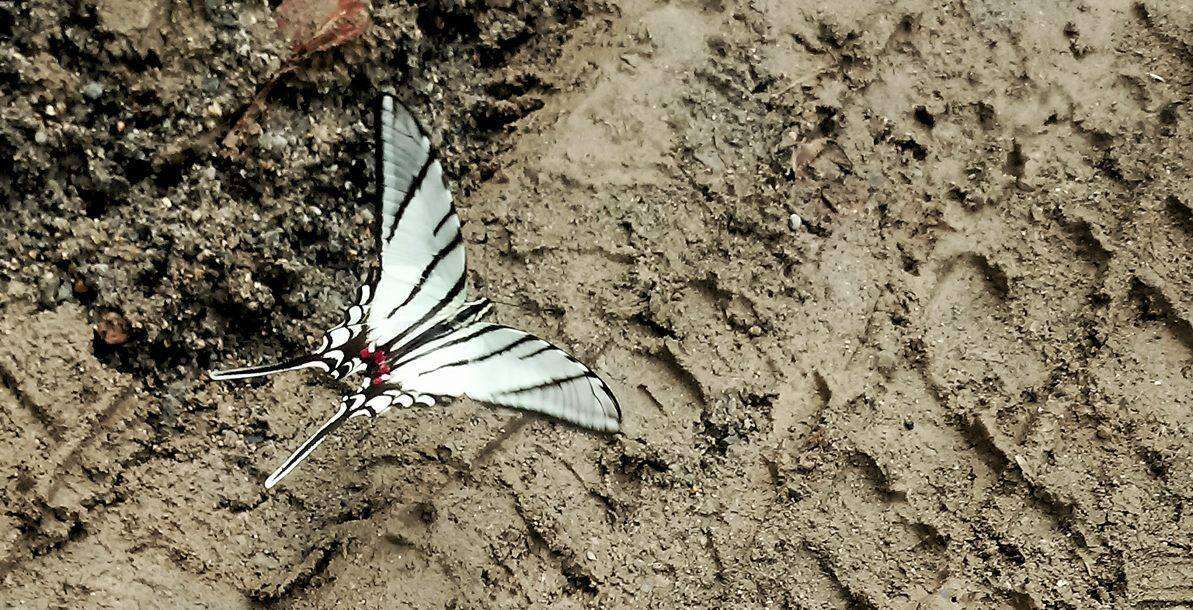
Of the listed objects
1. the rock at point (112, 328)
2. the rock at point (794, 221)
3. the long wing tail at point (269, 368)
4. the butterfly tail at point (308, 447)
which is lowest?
the butterfly tail at point (308, 447)

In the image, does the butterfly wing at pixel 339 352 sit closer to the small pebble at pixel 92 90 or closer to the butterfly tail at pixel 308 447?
the butterfly tail at pixel 308 447

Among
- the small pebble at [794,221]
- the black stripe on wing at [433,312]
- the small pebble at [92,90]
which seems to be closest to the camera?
the small pebble at [92,90]

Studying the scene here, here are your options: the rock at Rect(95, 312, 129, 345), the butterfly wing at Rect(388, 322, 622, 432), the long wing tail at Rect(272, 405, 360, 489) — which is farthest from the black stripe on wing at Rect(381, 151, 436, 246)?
the rock at Rect(95, 312, 129, 345)

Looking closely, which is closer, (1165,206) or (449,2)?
(449,2)

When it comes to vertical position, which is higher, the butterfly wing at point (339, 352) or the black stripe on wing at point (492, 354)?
the black stripe on wing at point (492, 354)

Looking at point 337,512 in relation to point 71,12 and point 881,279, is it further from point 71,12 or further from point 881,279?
point 881,279

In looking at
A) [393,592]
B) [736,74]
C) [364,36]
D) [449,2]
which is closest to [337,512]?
[393,592]

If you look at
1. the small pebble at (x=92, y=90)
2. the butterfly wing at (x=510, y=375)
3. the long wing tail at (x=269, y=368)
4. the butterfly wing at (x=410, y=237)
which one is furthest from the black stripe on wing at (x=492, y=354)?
the small pebble at (x=92, y=90)

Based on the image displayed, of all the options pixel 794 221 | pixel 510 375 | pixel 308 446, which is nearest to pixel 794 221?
pixel 794 221
